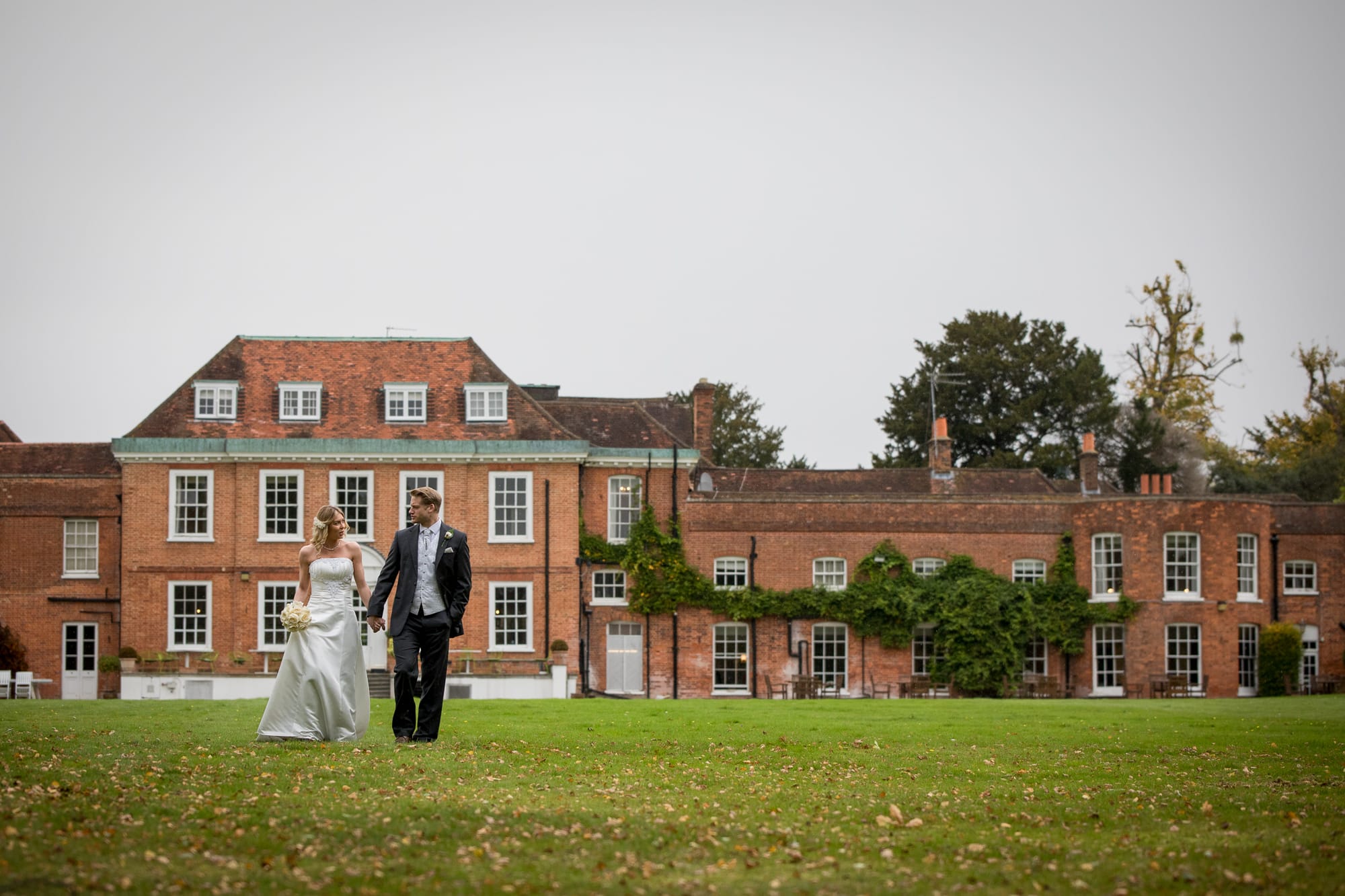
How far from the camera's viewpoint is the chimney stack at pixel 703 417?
152 ft

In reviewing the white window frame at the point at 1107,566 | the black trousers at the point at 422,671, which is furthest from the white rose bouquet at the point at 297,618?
the white window frame at the point at 1107,566

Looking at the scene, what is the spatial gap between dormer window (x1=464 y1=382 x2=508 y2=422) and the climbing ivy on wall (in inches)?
164

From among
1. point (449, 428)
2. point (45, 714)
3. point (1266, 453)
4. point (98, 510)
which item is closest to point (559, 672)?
point (449, 428)

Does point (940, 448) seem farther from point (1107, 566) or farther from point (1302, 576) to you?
point (1302, 576)

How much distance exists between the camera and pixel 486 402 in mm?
41656

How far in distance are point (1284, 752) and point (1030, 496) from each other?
1046 inches

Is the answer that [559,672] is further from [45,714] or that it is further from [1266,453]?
[1266,453]

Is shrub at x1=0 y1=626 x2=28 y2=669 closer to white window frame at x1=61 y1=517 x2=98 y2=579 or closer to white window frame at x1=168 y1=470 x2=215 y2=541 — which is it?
white window frame at x1=61 y1=517 x2=98 y2=579

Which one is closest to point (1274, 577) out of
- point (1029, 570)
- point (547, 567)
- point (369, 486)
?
point (1029, 570)

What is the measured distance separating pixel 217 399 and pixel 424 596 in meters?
29.2

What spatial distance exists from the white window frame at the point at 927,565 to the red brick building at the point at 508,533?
2.3 inches

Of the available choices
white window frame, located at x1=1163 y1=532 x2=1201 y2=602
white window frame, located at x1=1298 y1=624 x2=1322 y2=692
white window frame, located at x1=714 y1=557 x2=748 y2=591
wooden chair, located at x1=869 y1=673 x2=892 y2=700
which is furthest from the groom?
white window frame, located at x1=1298 y1=624 x2=1322 y2=692

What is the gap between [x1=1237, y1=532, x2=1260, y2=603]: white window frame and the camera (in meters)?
42.4

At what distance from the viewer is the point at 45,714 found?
18.8m
